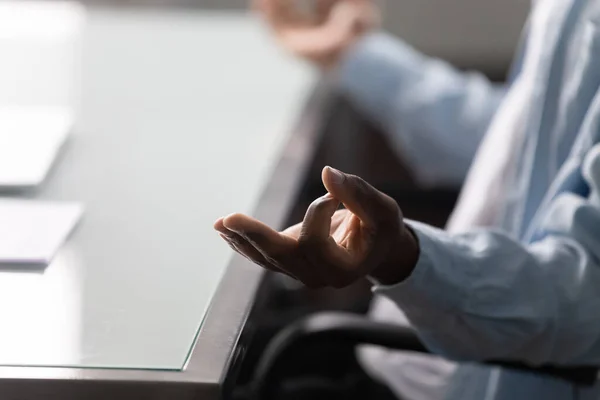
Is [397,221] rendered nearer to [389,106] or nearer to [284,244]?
[284,244]

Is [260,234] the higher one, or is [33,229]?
[260,234]

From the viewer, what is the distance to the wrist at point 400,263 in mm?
725

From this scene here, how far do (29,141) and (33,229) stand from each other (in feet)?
0.80

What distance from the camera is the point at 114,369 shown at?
600 mm

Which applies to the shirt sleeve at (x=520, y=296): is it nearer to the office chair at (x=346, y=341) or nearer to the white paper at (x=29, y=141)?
the office chair at (x=346, y=341)

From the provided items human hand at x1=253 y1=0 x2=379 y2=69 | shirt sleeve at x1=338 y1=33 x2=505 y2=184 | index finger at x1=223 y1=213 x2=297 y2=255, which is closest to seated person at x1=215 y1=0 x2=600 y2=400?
index finger at x1=223 y1=213 x2=297 y2=255

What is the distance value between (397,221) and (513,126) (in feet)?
1.19

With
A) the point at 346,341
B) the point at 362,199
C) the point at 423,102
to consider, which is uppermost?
the point at 362,199

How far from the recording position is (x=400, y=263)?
2.43 ft

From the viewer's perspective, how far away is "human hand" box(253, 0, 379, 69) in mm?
1374

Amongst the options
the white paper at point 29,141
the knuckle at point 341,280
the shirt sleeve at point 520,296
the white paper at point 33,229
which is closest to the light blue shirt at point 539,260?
the shirt sleeve at point 520,296

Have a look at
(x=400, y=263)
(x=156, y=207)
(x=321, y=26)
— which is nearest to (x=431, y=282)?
(x=400, y=263)

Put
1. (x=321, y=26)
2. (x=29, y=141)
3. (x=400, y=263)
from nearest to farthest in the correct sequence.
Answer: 1. (x=400, y=263)
2. (x=29, y=141)
3. (x=321, y=26)

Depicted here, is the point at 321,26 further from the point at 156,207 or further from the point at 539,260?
the point at 539,260
